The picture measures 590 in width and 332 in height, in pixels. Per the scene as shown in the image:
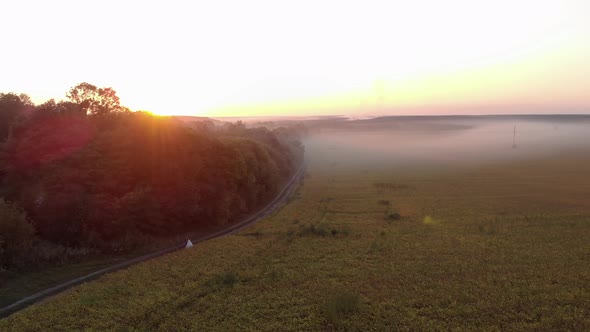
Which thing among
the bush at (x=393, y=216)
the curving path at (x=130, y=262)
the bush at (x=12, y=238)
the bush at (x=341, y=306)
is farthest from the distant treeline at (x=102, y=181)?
the bush at (x=341, y=306)

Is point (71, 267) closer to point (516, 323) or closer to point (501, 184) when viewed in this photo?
point (516, 323)

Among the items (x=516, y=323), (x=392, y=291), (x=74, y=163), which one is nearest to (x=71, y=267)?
(x=74, y=163)


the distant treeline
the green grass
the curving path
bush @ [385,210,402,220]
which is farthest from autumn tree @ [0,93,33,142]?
bush @ [385,210,402,220]

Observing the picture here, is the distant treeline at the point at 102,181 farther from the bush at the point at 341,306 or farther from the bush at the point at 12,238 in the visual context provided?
the bush at the point at 341,306

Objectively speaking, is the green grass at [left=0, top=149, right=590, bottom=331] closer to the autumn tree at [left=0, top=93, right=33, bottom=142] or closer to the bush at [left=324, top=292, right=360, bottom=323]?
the bush at [left=324, top=292, right=360, bottom=323]

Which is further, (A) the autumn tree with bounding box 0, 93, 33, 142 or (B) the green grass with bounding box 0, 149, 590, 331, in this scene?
(A) the autumn tree with bounding box 0, 93, 33, 142

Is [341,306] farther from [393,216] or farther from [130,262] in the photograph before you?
[393,216]

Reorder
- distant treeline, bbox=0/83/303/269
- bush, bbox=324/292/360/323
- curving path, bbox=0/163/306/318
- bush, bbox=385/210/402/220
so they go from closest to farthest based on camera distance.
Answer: bush, bbox=324/292/360/323, curving path, bbox=0/163/306/318, distant treeline, bbox=0/83/303/269, bush, bbox=385/210/402/220
